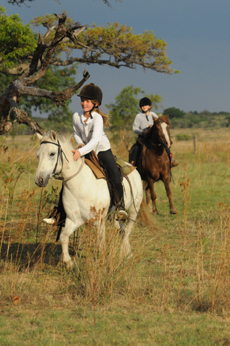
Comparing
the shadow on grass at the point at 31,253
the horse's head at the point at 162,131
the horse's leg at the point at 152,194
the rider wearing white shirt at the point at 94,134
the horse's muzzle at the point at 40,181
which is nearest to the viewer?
the horse's muzzle at the point at 40,181

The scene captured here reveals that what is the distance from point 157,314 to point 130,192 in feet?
8.84

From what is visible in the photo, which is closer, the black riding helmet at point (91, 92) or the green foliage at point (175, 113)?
the black riding helmet at point (91, 92)

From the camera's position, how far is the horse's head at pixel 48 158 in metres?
4.96

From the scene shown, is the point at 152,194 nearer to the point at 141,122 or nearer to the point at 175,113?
the point at 141,122

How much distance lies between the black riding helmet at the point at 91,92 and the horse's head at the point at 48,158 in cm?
90

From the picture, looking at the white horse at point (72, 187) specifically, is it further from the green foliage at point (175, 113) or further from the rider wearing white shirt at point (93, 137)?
the green foliage at point (175, 113)

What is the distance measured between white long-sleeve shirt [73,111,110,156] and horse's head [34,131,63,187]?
39 cm

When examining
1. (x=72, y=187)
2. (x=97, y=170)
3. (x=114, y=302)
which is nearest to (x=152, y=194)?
(x=97, y=170)

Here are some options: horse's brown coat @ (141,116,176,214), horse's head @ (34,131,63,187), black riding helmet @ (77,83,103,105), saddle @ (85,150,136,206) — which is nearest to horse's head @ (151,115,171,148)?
horse's brown coat @ (141,116,176,214)

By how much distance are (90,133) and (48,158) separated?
1.03 m

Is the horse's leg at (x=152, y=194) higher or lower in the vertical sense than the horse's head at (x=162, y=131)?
lower

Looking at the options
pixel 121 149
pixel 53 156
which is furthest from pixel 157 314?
pixel 121 149

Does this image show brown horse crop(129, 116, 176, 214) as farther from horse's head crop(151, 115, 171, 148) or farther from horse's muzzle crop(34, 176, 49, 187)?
horse's muzzle crop(34, 176, 49, 187)

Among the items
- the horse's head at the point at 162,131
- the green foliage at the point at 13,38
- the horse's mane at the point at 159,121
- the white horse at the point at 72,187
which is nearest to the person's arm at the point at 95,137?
the white horse at the point at 72,187
